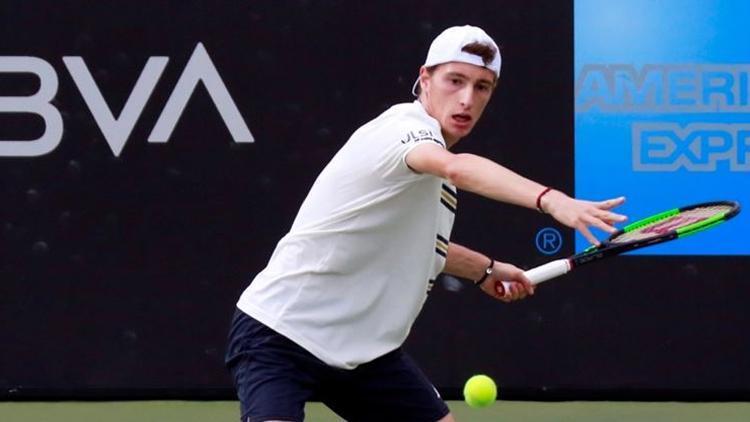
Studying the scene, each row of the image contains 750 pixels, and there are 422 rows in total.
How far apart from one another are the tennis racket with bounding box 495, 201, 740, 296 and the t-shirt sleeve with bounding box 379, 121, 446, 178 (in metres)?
0.63

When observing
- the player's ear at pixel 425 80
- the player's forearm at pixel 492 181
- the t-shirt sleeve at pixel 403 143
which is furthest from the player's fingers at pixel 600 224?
the player's ear at pixel 425 80

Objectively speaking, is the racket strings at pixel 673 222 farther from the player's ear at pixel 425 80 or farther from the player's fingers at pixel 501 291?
the player's ear at pixel 425 80

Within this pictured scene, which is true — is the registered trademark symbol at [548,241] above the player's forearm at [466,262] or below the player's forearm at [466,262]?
above

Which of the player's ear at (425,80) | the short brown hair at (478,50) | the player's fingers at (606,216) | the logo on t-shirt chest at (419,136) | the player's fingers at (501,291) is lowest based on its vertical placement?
the player's fingers at (501,291)

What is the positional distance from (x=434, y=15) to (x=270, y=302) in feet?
9.71

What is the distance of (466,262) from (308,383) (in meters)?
0.69

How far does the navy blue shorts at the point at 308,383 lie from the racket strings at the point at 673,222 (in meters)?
0.65

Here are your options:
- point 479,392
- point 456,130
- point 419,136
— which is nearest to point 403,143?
A: point 419,136

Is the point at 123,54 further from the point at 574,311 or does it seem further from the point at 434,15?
the point at 574,311

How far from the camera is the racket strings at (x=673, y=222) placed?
395 centimetres

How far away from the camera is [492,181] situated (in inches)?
121

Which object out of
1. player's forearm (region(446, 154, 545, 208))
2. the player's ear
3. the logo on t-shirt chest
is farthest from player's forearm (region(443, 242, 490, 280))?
player's forearm (region(446, 154, 545, 208))

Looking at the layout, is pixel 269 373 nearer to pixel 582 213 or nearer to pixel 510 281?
pixel 510 281

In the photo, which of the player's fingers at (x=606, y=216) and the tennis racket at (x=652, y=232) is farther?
the tennis racket at (x=652, y=232)
